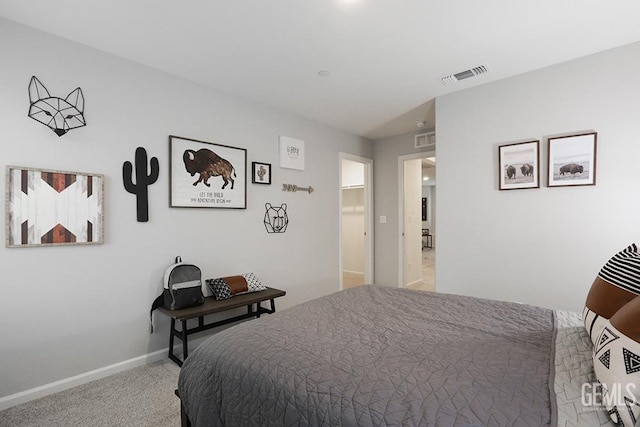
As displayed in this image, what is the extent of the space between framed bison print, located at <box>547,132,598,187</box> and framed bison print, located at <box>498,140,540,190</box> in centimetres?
10

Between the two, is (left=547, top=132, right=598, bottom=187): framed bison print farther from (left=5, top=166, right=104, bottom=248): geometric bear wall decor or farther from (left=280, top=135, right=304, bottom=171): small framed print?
(left=5, top=166, right=104, bottom=248): geometric bear wall decor

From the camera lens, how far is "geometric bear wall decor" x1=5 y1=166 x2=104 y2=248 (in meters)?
2.00

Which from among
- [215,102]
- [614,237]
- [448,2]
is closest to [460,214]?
[614,237]

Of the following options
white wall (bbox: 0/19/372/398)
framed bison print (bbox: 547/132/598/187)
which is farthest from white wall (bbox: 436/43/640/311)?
white wall (bbox: 0/19/372/398)

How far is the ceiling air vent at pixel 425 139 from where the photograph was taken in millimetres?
4375

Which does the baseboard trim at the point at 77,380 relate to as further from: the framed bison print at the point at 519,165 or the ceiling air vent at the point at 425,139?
the ceiling air vent at the point at 425,139

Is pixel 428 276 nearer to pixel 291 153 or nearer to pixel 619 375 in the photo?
pixel 291 153

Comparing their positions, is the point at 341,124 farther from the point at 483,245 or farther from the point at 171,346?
the point at 171,346

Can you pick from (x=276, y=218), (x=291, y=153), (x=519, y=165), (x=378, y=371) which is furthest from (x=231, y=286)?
(x=519, y=165)

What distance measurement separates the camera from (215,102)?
3072 millimetres

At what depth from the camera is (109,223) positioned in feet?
7.93

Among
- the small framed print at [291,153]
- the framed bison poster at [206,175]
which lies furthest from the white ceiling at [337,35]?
the small framed print at [291,153]

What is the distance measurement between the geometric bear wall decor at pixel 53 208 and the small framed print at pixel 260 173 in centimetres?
140

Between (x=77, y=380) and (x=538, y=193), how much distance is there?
3.94 meters
